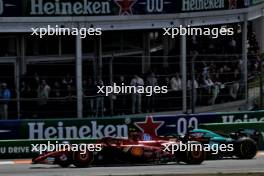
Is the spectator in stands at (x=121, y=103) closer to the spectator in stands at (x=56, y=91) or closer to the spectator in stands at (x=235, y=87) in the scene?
the spectator in stands at (x=56, y=91)

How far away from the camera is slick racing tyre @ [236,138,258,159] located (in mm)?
24484

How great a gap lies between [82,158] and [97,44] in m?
10.6

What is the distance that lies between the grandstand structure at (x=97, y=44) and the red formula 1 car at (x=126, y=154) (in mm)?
5133

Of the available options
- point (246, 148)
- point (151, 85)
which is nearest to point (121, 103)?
point (151, 85)

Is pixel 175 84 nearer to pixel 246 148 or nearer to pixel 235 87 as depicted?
pixel 235 87

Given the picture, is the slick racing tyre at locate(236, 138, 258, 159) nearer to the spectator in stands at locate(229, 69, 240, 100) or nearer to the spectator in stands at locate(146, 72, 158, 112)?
the spectator in stands at locate(146, 72, 158, 112)

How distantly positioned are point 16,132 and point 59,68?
4.85 metres

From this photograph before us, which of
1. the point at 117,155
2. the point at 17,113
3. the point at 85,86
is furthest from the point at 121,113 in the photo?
the point at 117,155

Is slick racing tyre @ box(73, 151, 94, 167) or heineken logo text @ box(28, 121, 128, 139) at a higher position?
heineken logo text @ box(28, 121, 128, 139)

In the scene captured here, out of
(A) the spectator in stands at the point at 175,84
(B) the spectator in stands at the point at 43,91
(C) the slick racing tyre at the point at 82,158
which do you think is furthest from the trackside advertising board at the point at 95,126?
(C) the slick racing tyre at the point at 82,158

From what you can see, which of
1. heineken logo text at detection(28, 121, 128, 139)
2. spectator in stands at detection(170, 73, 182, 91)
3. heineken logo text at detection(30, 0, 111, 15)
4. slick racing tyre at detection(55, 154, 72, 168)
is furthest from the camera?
spectator in stands at detection(170, 73, 182, 91)

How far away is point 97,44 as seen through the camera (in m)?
32.7

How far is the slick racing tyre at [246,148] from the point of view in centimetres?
2448

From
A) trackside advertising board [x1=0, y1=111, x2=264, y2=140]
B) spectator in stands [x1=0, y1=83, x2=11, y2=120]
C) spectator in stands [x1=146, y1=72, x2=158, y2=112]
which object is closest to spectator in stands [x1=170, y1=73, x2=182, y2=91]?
spectator in stands [x1=146, y1=72, x2=158, y2=112]
